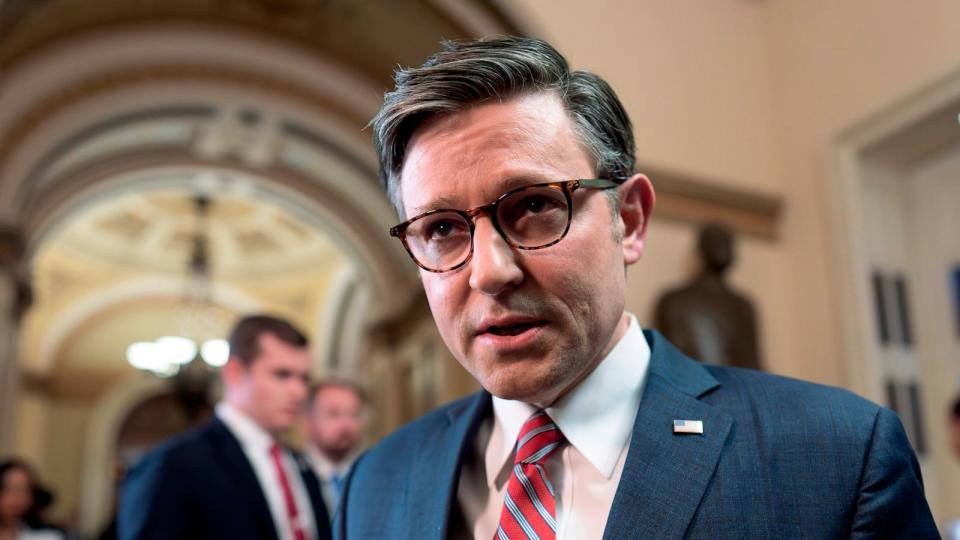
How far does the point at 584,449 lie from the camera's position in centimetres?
137

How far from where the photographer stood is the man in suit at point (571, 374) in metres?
1.24

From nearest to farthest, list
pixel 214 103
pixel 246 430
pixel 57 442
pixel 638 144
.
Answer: pixel 246 430
pixel 638 144
pixel 214 103
pixel 57 442

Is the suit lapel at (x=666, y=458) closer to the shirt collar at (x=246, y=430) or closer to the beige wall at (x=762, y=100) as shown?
the shirt collar at (x=246, y=430)

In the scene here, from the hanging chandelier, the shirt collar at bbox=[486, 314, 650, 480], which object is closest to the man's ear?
the shirt collar at bbox=[486, 314, 650, 480]

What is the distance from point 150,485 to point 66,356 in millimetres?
13358

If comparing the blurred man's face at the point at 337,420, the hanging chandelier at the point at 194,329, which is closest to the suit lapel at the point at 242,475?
the blurred man's face at the point at 337,420

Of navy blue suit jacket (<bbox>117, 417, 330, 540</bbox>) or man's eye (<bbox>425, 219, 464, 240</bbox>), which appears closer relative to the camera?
man's eye (<bbox>425, 219, 464, 240</bbox>)

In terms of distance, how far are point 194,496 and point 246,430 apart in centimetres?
51

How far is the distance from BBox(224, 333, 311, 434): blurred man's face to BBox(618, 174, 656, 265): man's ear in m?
2.49

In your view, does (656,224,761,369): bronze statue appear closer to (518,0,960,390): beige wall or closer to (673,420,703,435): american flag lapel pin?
(518,0,960,390): beige wall

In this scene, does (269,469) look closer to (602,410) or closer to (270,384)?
(270,384)

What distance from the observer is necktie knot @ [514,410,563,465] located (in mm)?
1367

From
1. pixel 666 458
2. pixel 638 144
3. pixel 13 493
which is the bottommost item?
pixel 13 493

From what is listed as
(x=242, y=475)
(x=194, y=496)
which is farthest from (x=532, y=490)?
(x=242, y=475)
